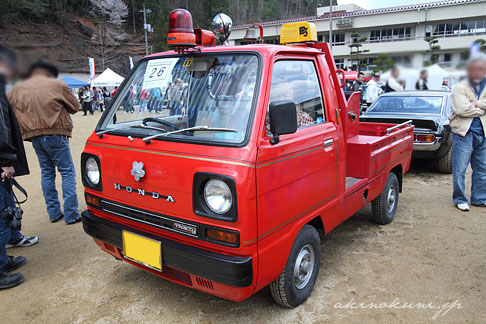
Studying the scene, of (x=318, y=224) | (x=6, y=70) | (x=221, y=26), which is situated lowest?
(x=318, y=224)

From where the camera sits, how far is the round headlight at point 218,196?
7.11 feet

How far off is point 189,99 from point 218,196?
1014mm

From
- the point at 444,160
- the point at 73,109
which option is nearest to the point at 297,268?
the point at 73,109

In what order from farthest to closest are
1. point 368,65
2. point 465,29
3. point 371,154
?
point 465,29 < point 368,65 < point 371,154

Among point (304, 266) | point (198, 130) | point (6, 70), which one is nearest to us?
point (6, 70)

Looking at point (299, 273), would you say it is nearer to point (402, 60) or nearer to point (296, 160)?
point (296, 160)

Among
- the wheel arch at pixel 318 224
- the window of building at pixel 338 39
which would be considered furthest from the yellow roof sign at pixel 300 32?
the window of building at pixel 338 39

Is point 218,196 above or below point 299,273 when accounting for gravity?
above

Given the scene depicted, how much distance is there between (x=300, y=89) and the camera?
116 inches

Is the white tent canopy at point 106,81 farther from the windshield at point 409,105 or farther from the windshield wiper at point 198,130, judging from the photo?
the windshield wiper at point 198,130

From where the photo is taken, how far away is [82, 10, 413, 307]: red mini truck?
220cm

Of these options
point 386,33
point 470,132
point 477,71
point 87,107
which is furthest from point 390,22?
point 477,71

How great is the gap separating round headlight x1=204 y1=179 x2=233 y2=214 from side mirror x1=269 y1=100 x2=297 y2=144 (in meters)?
0.47

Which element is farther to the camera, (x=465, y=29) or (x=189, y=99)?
(x=465, y=29)
